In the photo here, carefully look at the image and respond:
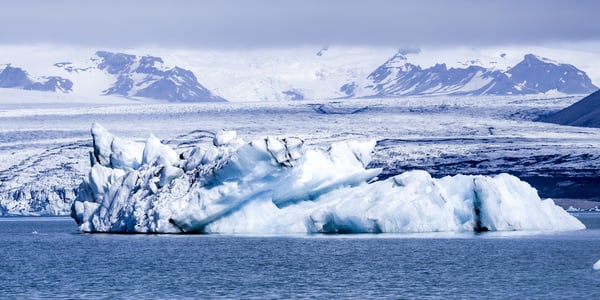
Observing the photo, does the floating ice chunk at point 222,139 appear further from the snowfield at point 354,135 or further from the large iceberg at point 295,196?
the snowfield at point 354,135

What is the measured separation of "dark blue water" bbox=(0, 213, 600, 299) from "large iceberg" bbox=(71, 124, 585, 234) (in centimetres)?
74

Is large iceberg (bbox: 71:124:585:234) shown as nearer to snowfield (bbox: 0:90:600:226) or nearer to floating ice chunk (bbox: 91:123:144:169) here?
floating ice chunk (bbox: 91:123:144:169)

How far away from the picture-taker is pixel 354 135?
127 metres

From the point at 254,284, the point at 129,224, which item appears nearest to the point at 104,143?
the point at 129,224

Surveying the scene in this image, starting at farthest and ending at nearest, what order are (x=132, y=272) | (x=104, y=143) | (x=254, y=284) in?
(x=104, y=143) → (x=132, y=272) → (x=254, y=284)

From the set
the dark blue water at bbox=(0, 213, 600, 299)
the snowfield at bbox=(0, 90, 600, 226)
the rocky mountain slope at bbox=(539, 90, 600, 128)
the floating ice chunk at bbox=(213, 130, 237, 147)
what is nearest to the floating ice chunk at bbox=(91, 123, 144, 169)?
the dark blue water at bbox=(0, 213, 600, 299)

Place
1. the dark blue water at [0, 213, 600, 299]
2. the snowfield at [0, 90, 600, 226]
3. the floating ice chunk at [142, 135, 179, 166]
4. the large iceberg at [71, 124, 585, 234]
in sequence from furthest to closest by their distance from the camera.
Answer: the snowfield at [0, 90, 600, 226]
the floating ice chunk at [142, 135, 179, 166]
the large iceberg at [71, 124, 585, 234]
the dark blue water at [0, 213, 600, 299]

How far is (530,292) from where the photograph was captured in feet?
86.9

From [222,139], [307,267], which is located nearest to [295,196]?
[222,139]

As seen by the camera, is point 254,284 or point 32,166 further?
point 32,166

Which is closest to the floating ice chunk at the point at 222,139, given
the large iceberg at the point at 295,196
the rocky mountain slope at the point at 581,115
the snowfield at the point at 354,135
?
the large iceberg at the point at 295,196

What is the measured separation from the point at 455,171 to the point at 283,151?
73001mm

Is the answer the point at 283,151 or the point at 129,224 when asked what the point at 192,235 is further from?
the point at 283,151

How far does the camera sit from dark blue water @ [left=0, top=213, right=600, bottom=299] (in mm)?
27234
